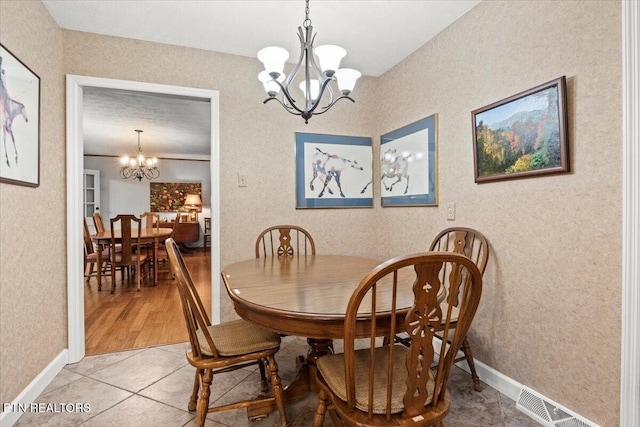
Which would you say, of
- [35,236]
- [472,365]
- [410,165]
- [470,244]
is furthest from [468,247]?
[35,236]

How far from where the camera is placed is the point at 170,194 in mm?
8211

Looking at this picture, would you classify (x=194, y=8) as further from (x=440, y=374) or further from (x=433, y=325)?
(x=440, y=374)

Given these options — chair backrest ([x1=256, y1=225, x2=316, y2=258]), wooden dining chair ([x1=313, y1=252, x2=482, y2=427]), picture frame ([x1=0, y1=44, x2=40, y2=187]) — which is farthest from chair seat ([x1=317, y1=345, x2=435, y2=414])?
picture frame ([x1=0, y1=44, x2=40, y2=187])

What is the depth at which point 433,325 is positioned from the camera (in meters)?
1.01

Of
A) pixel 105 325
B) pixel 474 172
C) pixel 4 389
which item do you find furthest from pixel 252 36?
pixel 105 325

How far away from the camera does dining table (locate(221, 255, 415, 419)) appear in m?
1.14

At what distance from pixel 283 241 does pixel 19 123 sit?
174 centimetres

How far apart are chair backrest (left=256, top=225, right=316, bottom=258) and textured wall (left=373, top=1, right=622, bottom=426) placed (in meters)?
1.15

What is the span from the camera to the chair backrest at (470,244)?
2004 mm

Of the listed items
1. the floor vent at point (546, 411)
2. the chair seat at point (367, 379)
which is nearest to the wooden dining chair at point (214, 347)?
the chair seat at point (367, 379)

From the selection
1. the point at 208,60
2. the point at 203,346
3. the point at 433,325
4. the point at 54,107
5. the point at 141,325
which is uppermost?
the point at 208,60

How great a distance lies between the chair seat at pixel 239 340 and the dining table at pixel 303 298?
23cm

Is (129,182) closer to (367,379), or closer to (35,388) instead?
(35,388)

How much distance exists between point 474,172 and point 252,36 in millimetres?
1911
